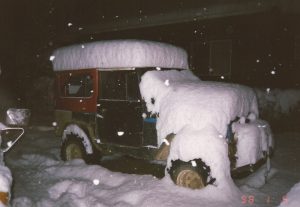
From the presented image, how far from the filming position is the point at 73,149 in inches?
332

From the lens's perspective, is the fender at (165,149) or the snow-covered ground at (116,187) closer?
the snow-covered ground at (116,187)

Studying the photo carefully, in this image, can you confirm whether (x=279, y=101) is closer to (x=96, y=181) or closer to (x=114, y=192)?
(x=96, y=181)

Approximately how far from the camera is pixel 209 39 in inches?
610

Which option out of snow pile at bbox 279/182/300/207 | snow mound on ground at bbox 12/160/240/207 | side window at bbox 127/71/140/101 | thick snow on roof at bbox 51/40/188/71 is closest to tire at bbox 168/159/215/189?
snow mound on ground at bbox 12/160/240/207

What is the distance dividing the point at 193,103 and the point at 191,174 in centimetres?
119

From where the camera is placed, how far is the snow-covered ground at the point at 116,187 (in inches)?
223

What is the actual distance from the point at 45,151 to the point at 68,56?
291cm

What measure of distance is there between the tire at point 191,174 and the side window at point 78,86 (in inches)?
113

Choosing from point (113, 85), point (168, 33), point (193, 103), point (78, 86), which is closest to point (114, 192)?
point (193, 103)

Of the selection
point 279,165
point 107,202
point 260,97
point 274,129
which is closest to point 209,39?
point 260,97

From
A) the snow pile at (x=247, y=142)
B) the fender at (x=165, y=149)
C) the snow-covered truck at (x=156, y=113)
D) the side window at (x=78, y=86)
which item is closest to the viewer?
the snow-covered truck at (x=156, y=113)

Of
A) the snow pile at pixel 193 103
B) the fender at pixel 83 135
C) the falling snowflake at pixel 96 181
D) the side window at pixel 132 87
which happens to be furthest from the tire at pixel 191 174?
the fender at pixel 83 135

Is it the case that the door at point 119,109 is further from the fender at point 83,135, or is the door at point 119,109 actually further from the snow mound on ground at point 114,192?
the snow mound on ground at point 114,192

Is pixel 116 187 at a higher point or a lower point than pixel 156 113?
lower
